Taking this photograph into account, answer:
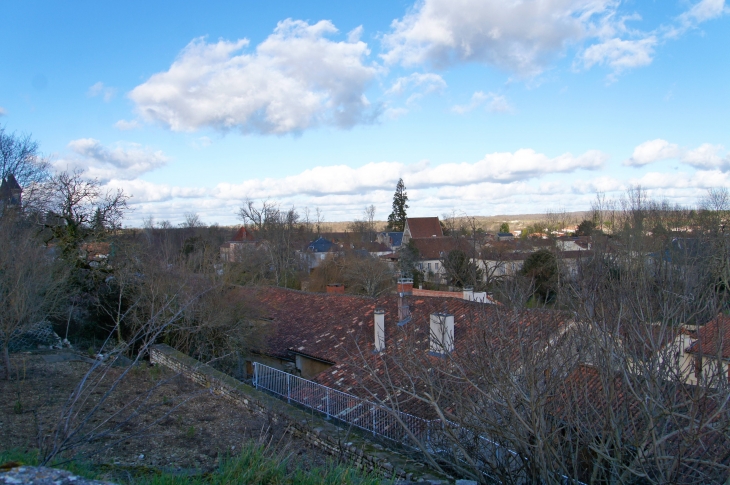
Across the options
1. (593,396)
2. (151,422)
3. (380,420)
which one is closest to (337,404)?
(380,420)

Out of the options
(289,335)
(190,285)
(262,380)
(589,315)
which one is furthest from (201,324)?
(589,315)

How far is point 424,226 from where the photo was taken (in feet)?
209

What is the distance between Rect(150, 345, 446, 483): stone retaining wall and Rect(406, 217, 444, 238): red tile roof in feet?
172

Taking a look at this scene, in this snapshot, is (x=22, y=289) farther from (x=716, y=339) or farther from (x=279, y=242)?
(x=279, y=242)

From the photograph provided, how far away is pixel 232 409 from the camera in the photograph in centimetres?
888

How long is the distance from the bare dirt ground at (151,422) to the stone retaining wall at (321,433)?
16cm

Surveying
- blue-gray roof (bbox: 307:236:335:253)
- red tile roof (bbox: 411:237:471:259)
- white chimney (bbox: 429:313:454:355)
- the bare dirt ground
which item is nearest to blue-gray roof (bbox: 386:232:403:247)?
blue-gray roof (bbox: 307:236:335:253)

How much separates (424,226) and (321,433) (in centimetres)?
5723

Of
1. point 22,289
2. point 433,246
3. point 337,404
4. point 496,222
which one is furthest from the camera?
point 496,222

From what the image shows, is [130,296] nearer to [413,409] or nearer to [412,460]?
[413,409]

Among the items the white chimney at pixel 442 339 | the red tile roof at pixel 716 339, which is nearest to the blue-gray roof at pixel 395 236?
the white chimney at pixel 442 339

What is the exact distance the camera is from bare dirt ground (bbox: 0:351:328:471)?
21.3 ft

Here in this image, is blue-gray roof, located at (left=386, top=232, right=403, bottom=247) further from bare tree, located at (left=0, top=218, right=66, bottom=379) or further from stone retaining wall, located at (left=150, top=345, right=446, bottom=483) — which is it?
stone retaining wall, located at (left=150, top=345, right=446, bottom=483)

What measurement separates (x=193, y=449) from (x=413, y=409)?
4505 millimetres
